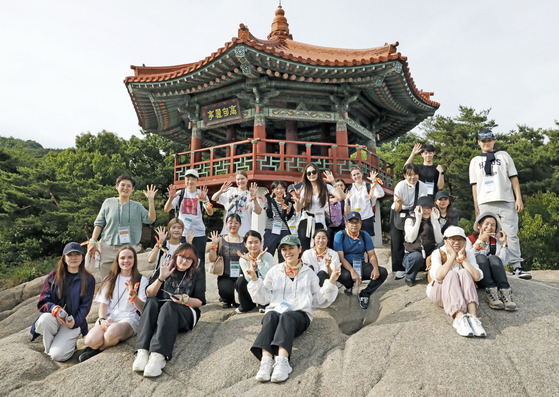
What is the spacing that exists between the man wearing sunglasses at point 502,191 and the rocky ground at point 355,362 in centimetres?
90

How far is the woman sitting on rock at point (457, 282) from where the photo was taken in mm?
3932

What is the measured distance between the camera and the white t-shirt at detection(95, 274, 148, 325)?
14.3 feet

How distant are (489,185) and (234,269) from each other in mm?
3966

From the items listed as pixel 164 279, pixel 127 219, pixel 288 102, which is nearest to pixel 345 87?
pixel 288 102

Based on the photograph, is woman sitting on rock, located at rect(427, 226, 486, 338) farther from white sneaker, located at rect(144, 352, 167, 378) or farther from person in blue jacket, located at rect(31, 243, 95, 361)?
person in blue jacket, located at rect(31, 243, 95, 361)

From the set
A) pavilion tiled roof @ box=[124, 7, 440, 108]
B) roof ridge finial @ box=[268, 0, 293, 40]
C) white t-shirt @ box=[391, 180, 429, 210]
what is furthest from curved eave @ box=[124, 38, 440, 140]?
white t-shirt @ box=[391, 180, 429, 210]

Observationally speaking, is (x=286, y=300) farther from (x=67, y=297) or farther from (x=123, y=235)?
(x=123, y=235)

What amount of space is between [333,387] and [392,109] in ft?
37.5

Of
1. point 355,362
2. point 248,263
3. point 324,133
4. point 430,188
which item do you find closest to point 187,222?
point 248,263

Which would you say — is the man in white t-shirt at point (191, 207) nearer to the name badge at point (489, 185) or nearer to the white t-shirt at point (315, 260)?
→ the white t-shirt at point (315, 260)

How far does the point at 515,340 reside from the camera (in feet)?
12.4

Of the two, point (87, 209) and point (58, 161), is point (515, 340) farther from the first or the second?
point (58, 161)

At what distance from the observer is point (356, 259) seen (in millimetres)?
5320

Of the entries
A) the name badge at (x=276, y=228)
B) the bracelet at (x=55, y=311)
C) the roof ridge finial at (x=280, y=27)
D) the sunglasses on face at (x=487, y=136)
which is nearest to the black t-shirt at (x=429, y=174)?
the sunglasses on face at (x=487, y=136)
